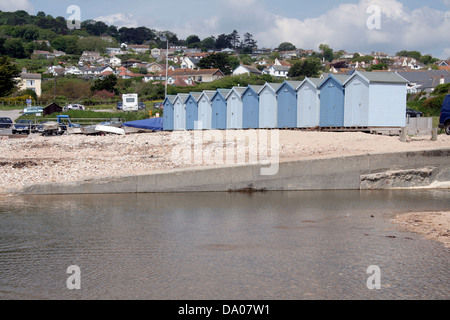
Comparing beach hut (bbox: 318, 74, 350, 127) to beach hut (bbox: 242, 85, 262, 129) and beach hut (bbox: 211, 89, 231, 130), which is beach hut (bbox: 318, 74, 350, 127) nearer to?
beach hut (bbox: 242, 85, 262, 129)

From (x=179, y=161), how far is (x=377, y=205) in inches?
342

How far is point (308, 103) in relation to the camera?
29.1 meters

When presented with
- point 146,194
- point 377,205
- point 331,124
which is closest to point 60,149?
point 146,194

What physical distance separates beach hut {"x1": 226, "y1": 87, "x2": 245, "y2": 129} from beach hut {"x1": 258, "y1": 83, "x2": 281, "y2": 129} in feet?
6.58

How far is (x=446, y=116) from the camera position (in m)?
25.5

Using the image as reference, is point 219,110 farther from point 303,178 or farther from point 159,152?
point 303,178

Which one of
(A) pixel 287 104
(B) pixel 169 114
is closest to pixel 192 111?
(B) pixel 169 114

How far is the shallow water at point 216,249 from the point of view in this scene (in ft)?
31.1

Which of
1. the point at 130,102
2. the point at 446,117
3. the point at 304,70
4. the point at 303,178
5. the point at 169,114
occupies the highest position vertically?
the point at 304,70

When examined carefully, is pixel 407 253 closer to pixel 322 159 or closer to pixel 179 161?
pixel 322 159

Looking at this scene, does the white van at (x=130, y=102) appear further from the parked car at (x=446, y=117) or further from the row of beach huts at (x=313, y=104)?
the parked car at (x=446, y=117)

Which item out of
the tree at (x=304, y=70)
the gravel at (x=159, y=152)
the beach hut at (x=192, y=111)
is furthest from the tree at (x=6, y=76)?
the gravel at (x=159, y=152)

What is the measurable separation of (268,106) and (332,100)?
519 centimetres
